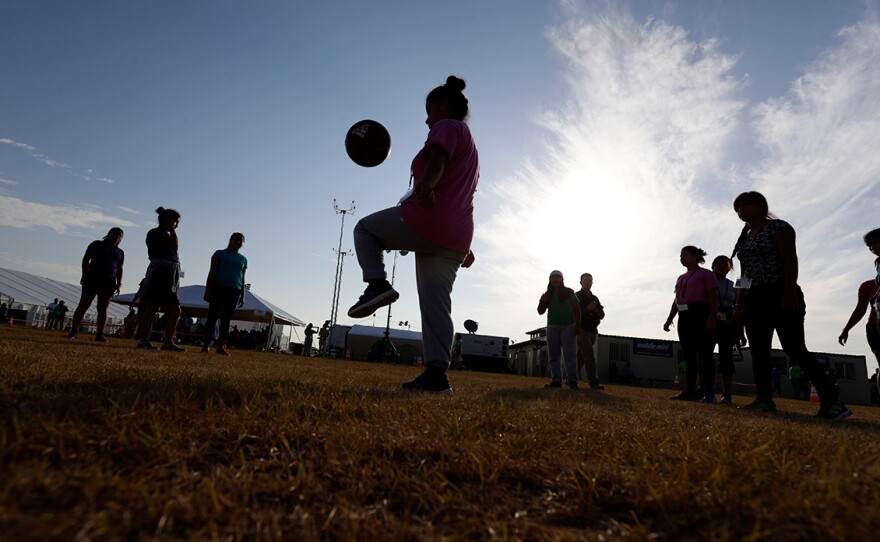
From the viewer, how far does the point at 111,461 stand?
1.12m

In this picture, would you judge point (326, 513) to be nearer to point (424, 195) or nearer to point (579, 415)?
point (579, 415)

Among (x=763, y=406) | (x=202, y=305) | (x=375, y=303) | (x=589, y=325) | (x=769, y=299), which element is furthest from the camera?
(x=202, y=305)

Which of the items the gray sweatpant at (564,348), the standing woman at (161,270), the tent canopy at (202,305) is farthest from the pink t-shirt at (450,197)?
the tent canopy at (202,305)

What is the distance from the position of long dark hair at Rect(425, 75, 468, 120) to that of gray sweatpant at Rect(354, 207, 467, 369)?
103cm

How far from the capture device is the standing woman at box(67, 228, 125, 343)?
786cm

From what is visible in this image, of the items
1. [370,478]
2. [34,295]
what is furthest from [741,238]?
[34,295]

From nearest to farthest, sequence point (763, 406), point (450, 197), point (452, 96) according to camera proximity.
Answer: point (450, 197) → point (452, 96) → point (763, 406)

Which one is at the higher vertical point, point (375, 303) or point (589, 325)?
point (589, 325)

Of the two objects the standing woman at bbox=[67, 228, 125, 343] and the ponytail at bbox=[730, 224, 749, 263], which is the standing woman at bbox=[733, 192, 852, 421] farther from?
the standing woman at bbox=[67, 228, 125, 343]

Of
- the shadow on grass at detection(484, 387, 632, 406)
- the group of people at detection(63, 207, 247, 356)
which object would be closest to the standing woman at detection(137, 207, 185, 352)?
the group of people at detection(63, 207, 247, 356)

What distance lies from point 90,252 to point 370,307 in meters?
6.97

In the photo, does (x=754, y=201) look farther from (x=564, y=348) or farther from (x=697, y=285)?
(x=564, y=348)

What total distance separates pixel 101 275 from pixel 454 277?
7.01 m

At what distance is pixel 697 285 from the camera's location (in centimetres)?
677
